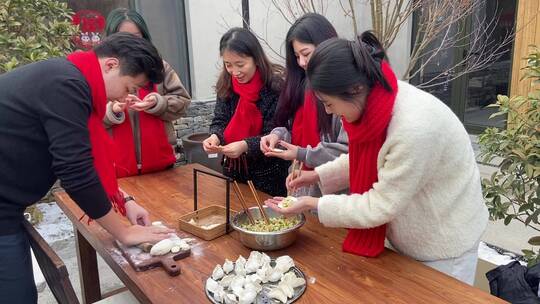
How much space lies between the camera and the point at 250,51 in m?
2.13

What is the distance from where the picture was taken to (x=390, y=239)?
4.88 ft

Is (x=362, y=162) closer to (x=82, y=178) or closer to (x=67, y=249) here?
(x=82, y=178)

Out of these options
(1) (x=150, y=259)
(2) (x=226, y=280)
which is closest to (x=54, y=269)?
(1) (x=150, y=259)

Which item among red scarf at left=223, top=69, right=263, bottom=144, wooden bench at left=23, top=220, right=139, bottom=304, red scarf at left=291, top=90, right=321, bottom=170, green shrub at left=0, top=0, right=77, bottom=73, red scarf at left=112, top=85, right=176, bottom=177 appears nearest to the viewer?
wooden bench at left=23, top=220, right=139, bottom=304

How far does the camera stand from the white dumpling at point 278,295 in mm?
1236

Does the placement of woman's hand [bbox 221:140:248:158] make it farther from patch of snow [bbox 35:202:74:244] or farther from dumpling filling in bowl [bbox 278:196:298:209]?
patch of snow [bbox 35:202:74:244]

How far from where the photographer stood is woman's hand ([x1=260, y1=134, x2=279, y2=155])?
1.99m

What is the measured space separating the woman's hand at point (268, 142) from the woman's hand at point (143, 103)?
26.4 inches

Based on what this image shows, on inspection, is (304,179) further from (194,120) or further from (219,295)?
(194,120)

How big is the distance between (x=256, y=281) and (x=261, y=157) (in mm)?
996


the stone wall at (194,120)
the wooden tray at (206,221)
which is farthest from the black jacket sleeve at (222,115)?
the stone wall at (194,120)

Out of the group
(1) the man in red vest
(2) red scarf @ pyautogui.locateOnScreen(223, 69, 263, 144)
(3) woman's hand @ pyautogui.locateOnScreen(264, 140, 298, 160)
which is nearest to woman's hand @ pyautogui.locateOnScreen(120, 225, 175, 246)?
(1) the man in red vest

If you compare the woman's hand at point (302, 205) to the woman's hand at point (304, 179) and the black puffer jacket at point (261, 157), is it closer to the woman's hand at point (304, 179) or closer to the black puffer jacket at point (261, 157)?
the woman's hand at point (304, 179)

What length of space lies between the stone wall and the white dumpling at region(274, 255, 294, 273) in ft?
11.7
